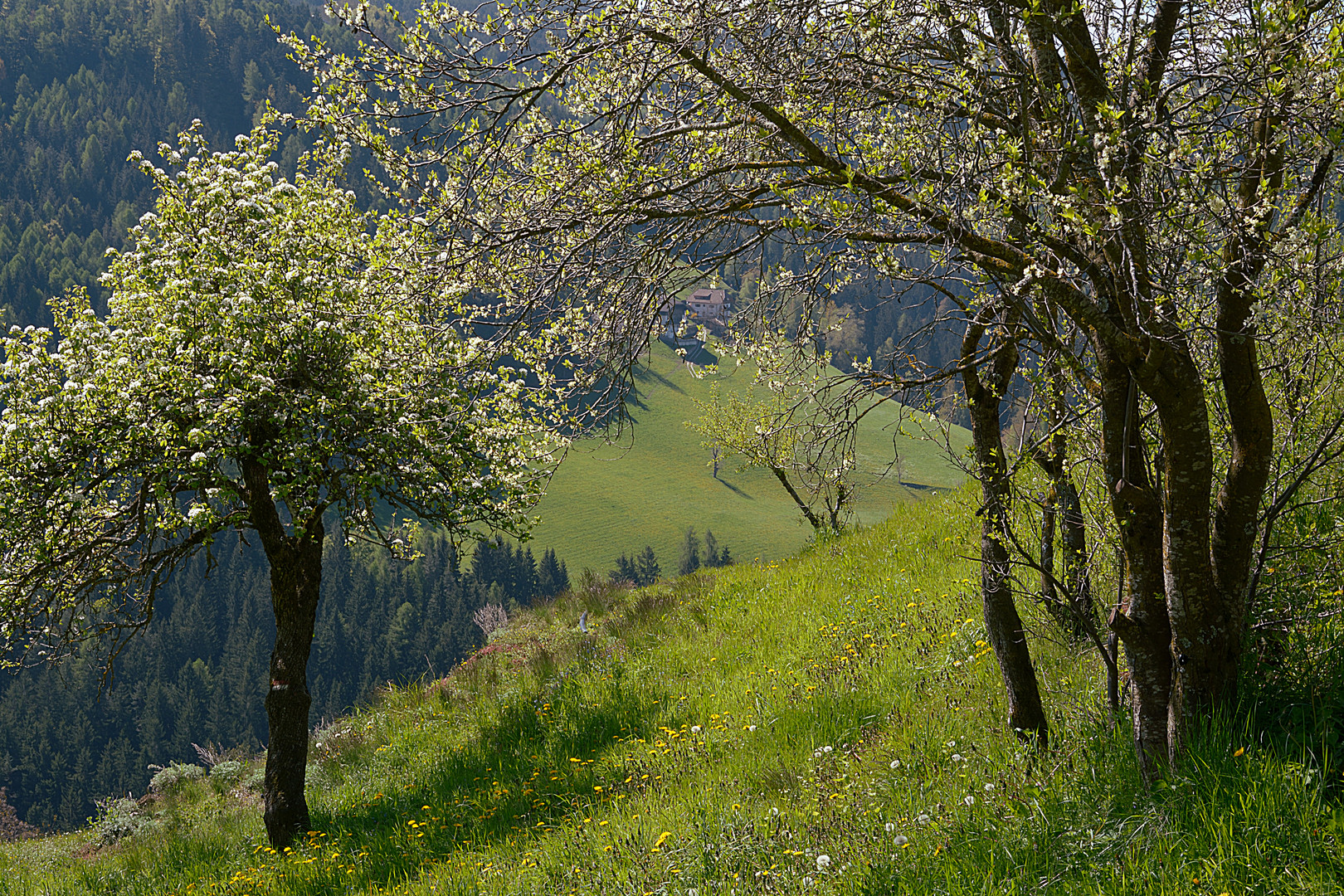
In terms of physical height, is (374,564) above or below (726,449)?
below

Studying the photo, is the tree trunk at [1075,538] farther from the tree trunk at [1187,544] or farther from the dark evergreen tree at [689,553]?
the dark evergreen tree at [689,553]

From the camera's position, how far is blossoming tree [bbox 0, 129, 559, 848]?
9.48 metres

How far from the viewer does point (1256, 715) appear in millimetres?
4039

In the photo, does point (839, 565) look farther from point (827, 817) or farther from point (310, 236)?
point (310, 236)

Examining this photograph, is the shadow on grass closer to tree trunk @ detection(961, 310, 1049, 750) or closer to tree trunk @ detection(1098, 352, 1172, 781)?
tree trunk @ detection(961, 310, 1049, 750)

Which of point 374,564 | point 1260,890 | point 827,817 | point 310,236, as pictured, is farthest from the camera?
point 374,564

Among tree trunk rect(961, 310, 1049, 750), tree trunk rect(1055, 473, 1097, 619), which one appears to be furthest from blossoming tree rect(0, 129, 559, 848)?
tree trunk rect(1055, 473, 1097, 619)

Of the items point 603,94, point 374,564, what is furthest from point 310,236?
point 374,564

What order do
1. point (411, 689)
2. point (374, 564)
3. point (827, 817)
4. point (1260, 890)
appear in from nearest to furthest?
1. point (1260, 890)
2. point (827, 817)
3. point (411, 689)
4. point (374, 564)

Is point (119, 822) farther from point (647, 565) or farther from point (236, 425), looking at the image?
point (647, 565)

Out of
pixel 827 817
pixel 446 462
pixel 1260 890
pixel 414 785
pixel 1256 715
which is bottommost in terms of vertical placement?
pixel 414 785

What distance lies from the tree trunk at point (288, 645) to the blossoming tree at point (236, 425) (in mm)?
26

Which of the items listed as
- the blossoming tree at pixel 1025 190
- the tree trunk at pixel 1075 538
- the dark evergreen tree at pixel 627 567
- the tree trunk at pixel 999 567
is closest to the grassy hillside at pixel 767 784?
the tree trunk at pixel 999 567

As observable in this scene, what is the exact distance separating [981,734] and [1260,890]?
2497 millimetres
